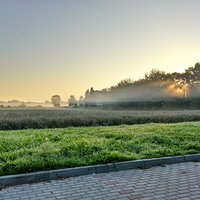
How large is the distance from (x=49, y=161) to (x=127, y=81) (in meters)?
107

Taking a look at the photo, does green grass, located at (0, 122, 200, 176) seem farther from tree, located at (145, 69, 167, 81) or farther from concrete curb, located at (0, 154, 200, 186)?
tree, located at (145, 69, 167, 81)

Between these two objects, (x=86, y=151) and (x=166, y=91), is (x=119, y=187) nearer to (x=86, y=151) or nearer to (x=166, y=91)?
(x=86, y=151)

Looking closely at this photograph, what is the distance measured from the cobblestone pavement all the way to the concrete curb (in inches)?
8.5

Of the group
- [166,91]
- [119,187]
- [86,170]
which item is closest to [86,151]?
[86,170]

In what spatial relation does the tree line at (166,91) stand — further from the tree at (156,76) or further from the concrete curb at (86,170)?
the concrete curb at (86,170)

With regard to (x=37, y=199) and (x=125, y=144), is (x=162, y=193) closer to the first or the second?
(x=37, y=199)

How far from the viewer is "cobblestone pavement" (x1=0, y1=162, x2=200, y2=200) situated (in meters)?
5.75

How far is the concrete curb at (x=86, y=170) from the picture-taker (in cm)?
660

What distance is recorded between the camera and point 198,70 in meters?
83.4

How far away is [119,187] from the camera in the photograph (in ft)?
20.6

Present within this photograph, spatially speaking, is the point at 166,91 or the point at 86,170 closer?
the point at 86,170

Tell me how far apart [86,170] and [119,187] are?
4.22 feet

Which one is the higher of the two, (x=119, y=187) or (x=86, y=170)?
(x=86, y=170)

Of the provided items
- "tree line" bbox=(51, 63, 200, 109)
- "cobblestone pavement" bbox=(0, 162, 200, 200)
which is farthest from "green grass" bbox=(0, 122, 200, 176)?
"tree line" bbox=(51, 63, 200, 109)
